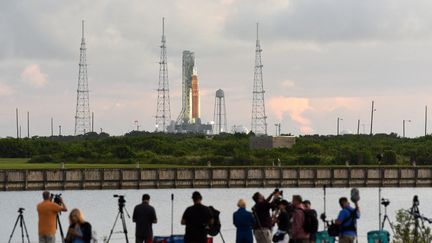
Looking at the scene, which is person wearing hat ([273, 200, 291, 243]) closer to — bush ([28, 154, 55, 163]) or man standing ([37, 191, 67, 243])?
man standing ([37, 191, 67, 243])

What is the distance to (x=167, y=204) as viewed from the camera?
10338 centimetres

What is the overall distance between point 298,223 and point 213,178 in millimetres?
95882

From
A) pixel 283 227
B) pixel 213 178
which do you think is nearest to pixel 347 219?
pixel 283 227

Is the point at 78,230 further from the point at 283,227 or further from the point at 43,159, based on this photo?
the point at 43,159

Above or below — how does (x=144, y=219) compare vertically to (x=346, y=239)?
above

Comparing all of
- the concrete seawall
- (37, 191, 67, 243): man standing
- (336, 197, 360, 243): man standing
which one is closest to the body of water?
the concrete seawall

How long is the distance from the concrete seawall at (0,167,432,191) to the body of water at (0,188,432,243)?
78 cm

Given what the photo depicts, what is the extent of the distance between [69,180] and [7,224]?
3771 cm

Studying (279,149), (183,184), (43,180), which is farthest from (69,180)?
(279,149)

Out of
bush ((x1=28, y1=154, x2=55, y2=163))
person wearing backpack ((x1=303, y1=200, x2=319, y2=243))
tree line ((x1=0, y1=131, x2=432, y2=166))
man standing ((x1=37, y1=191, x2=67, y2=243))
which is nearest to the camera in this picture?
man standing ((x1=37, y1=191, x2=67, y2=243))

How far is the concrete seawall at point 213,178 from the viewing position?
118750 mm

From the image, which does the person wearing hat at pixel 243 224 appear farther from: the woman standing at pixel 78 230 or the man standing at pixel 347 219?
the woman standing at pixel 78 230

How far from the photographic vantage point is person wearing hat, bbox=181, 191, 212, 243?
99.9ft

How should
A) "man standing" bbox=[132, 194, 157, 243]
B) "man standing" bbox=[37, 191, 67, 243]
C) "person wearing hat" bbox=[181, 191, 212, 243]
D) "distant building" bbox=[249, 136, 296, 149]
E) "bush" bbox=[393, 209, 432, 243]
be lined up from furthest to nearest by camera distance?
"distant building" bbox=[249, 136, 296, 149]
"bush" bbox=[393, 209, 432, 243]
"man standing" bbox=[132, 194, 157, 243]
"man standing" bbox=[37, 191, 67, 243]
"person wearing hat" bbox=[181, 191, 212, 243]
